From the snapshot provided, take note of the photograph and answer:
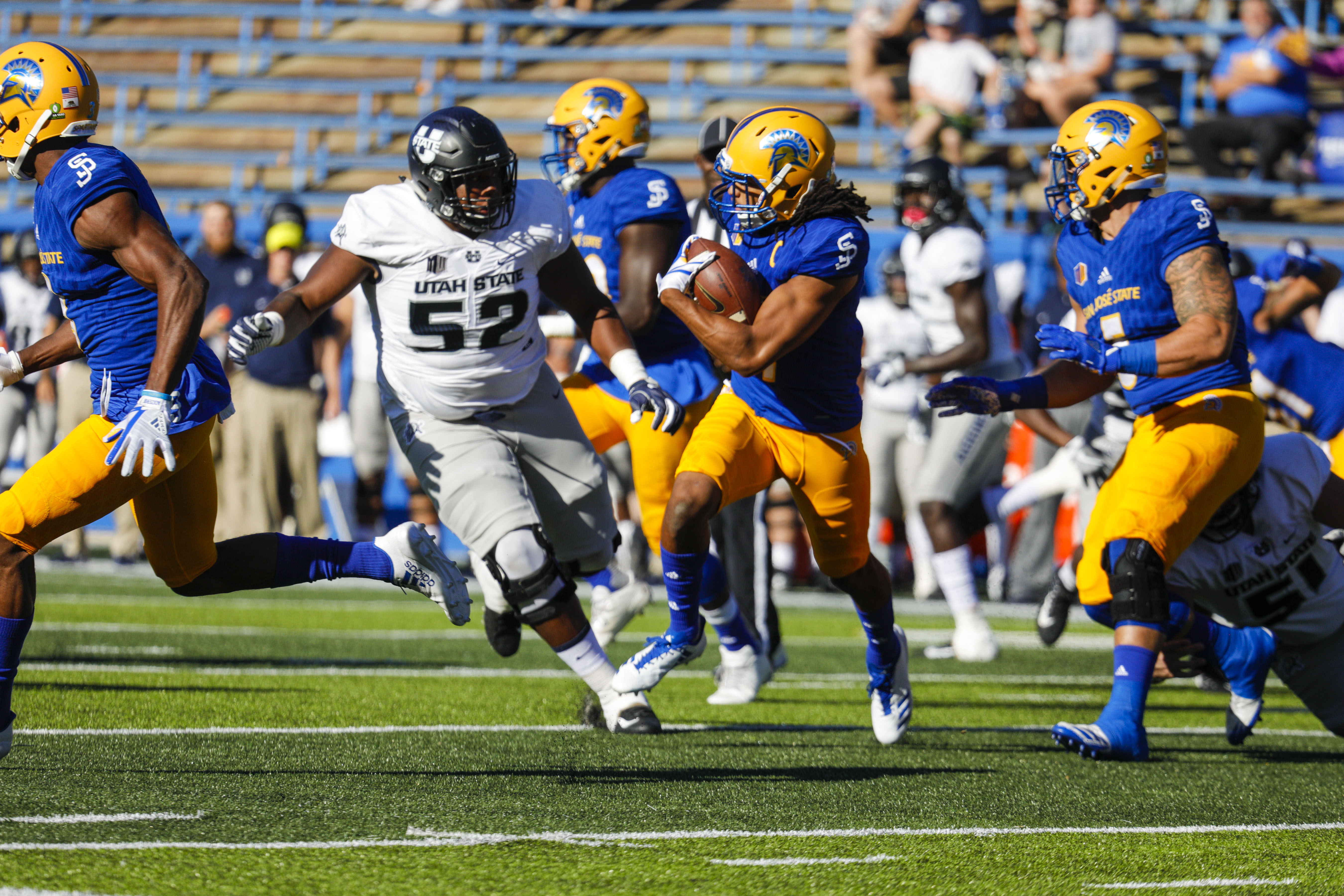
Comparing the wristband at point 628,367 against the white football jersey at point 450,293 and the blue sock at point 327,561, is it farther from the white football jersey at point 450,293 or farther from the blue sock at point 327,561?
the blue sock at point 327,561

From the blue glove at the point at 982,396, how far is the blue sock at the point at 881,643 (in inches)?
24.3

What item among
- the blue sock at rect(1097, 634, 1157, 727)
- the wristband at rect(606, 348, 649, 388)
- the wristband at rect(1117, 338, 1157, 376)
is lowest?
the blue sock at rect(1097, 634, 1157, 727)

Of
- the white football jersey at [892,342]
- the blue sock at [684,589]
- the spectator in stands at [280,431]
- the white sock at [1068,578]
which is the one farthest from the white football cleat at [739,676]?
the spectator in stands at [280,431]

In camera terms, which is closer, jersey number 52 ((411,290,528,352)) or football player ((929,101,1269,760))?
football player ((929,101,1269,760))

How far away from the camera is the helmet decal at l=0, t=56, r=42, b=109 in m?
4.02

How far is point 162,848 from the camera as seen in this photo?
2969mm

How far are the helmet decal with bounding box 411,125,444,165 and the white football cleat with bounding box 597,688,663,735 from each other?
5.22 feet

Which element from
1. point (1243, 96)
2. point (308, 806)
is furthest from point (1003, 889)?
point (1243, 96)

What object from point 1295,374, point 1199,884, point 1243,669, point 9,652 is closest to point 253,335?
point 9,652

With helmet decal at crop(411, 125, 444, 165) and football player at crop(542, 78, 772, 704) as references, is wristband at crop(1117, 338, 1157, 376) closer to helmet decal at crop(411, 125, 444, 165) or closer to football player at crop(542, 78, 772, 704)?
football player at crop(542, 78, 772, 704)

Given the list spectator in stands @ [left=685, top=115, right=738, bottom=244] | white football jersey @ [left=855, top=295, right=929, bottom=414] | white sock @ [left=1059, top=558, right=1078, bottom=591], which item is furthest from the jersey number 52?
white football jersey @ [left=855, top=295, right=929, bottom=414]

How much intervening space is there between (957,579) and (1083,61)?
7080 mm

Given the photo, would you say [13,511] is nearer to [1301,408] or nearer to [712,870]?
[712,870]

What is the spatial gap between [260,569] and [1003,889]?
228cm
